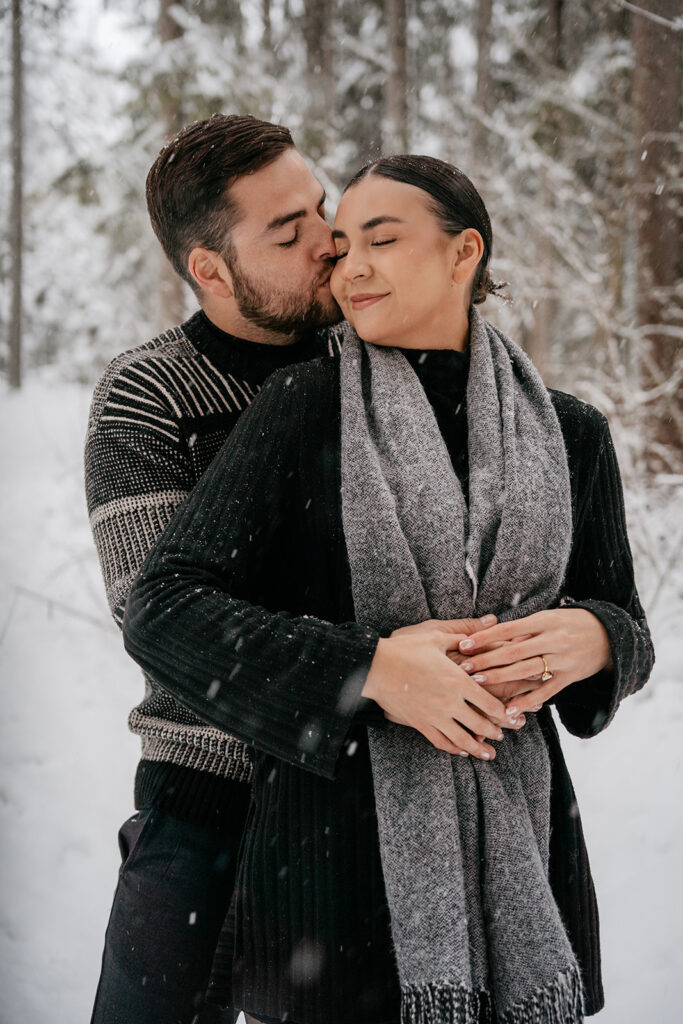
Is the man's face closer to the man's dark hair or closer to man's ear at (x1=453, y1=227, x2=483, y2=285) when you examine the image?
the man's dark hair

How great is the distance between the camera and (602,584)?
1.39 metres

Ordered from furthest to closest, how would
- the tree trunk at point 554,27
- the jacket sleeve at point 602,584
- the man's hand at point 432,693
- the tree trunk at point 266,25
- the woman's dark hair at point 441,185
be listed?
the tree trunk at point 266,25
the tree trunk at point 554,27
the woman's dark hair at point 441,185
the jacket sleeve at point 602,584
the man's hand at point 432,693

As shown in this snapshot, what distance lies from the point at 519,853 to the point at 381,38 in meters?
6.79

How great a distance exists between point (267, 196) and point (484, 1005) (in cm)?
151

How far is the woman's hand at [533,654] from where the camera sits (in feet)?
3.63

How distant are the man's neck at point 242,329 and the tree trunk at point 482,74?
13.1 ft

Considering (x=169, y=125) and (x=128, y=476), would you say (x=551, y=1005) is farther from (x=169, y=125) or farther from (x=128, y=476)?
(x=169, y=125)

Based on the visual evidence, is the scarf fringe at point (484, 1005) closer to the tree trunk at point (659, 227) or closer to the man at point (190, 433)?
the man at point (190, 433)

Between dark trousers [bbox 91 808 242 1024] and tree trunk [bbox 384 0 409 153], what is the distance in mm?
4950

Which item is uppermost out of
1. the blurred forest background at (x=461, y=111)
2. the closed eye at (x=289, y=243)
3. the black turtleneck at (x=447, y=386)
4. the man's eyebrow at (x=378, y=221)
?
the blurred forest background at (x=461, y=111)

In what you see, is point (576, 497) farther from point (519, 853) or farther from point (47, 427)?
point (47, 427)

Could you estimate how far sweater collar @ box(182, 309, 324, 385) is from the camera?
172 centimetres

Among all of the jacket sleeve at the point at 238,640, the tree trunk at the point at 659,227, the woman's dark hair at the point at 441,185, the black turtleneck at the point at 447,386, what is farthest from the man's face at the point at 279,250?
the tree trunk at the point at 659,227

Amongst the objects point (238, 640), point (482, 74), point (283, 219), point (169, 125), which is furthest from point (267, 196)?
point (482, 74)
